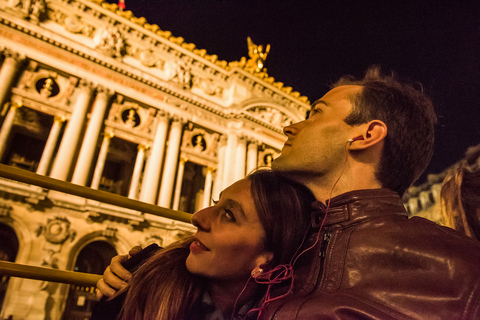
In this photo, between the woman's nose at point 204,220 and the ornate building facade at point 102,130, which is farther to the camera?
the ornate building facade at point 102,130

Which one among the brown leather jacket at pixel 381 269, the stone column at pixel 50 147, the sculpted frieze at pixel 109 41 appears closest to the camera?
the brown leather jacket at pixel 381 269

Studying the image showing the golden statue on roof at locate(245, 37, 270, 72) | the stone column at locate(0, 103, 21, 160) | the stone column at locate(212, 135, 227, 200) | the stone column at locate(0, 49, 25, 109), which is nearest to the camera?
the stone column at locate(0, 103, 21, 160)

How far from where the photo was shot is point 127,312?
1.48 meters

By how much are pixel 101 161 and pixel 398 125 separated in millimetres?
11887

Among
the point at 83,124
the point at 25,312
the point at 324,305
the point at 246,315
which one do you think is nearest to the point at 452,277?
the point at 324,305

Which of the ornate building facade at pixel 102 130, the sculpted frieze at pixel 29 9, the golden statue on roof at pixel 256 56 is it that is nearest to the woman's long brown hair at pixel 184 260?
the ornate building facade at pixel 102 130

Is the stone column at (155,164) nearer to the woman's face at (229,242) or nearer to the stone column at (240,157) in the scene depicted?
the stone column at (240,157)

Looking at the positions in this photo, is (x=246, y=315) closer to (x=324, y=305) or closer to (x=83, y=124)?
(x=324, y=305)

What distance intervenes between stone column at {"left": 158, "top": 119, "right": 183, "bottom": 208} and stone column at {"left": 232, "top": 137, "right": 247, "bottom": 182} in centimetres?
315

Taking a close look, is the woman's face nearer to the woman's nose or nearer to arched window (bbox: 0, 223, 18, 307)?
the woman's nose

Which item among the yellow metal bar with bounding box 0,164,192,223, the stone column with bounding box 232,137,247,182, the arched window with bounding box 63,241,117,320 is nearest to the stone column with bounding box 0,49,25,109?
the arched window with bounding box 63,241,117,320

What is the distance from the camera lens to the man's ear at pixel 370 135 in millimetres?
1655

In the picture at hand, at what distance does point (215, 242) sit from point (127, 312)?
0.60 meters

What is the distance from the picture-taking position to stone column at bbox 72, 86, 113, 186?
34.0ft
